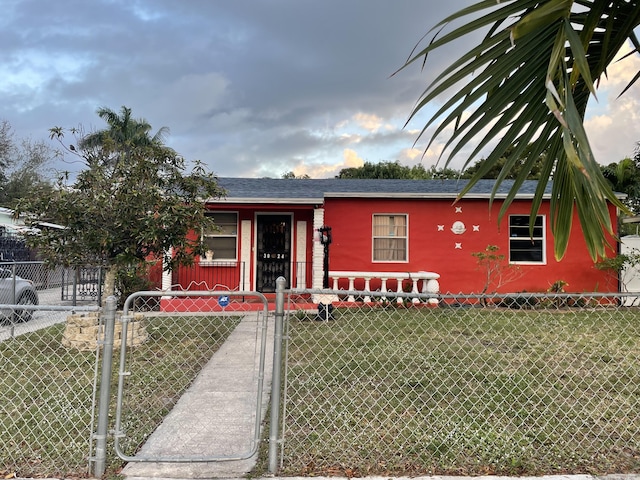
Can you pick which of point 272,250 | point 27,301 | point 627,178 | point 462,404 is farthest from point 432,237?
point 627,178

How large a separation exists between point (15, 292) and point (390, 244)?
29.0 feet

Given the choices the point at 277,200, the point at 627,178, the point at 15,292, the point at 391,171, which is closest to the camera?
the point at 15,292

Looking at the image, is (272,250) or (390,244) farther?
(272,250)

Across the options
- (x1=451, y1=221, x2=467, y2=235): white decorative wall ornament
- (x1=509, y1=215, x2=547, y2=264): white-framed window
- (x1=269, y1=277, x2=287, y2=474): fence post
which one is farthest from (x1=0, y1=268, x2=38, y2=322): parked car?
(x1=509, y1=215, x2=547, y2=264): white-framed window

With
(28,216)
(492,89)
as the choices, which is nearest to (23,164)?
(28,216)

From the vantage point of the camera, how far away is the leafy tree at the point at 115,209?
18.6ft

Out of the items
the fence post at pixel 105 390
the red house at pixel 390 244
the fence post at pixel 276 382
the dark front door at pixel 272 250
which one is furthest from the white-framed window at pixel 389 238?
the fence post at pixel 105 390

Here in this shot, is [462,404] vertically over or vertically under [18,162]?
under

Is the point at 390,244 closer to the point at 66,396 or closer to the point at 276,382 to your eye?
the point at 66,396

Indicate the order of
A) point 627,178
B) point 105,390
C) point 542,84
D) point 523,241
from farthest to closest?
point 627,178
point 523,241
point 105,390
point 542,84

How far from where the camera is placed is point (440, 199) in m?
11.1

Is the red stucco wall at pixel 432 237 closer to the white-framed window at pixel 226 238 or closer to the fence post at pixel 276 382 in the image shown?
the white-framed window at pixel 226 238

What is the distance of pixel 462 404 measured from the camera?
12.9 ft

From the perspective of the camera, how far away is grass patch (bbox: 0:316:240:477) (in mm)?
2879
